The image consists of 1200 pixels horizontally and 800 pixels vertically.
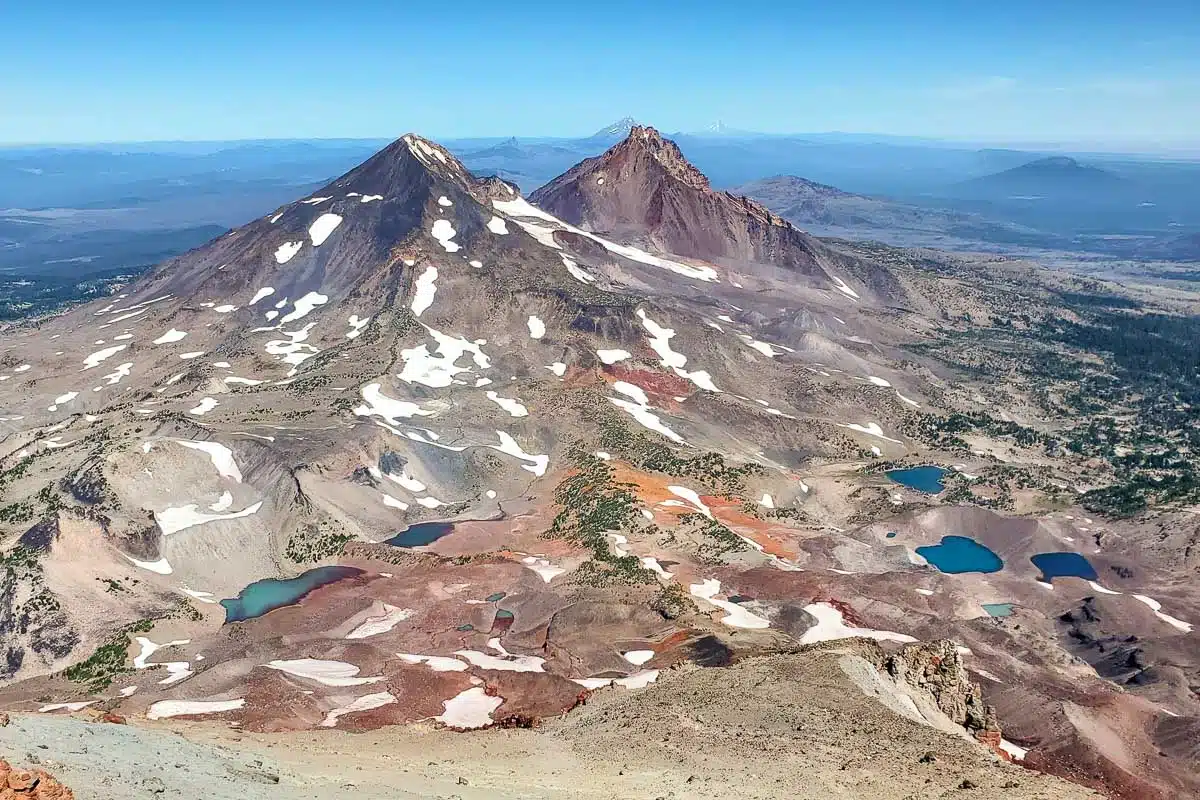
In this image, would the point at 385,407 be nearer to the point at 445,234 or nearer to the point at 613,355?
the point at 613,355

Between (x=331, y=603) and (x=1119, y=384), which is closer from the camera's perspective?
(x=331, y=603)

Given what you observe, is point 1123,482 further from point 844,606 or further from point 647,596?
point 647,596

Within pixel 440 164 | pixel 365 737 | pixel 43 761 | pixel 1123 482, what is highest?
pixel 440 164

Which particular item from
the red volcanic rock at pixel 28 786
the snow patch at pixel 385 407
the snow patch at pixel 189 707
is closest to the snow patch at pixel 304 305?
the snow patch at pixel 385 407

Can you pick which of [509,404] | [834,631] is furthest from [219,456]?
[834,631]

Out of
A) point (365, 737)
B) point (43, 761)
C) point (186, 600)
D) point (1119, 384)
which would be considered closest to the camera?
point (43, 761)

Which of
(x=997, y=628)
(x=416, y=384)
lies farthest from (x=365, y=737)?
(x=416, y=384)

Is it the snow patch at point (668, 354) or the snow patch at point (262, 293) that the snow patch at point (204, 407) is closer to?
the snow patch at point (262, 293)
